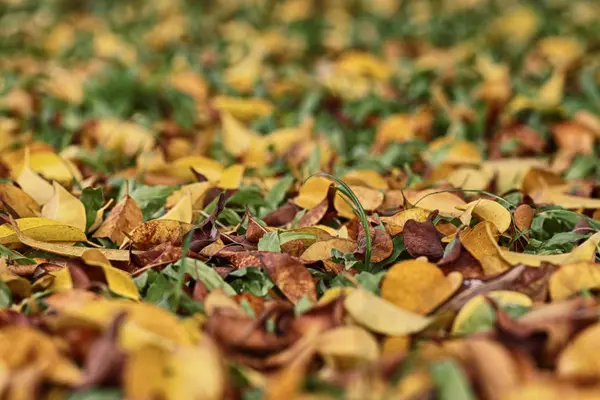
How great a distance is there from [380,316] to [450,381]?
0.20 metres

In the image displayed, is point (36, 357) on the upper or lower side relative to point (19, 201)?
upper

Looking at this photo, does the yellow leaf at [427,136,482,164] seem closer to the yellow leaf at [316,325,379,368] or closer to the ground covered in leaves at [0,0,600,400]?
the ground covered in leaves at [0,0,600,400]

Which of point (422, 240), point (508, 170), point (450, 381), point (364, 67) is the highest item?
point (450, 381)

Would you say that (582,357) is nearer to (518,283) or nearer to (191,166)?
(518,283)

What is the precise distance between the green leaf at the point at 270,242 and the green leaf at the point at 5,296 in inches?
13.8

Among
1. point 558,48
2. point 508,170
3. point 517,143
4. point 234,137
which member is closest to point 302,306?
point 508,170

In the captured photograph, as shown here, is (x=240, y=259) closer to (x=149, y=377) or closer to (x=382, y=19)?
(x=149, y=377)

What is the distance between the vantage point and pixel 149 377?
738 millimetres

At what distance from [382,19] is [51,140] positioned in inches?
65.2

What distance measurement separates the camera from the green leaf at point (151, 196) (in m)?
1.39

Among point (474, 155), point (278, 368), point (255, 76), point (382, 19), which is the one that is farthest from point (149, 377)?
point (382, 19)

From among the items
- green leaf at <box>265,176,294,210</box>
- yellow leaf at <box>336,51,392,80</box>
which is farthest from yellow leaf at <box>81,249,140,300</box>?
yellow leaf at <box>336,51,392,80</box>

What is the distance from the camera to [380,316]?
91 cm

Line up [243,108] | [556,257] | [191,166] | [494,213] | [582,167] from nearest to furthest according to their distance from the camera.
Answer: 1. [556,257]
2. [494,213]
3. [191,166]
4. [582,167]
5. [243,108]
